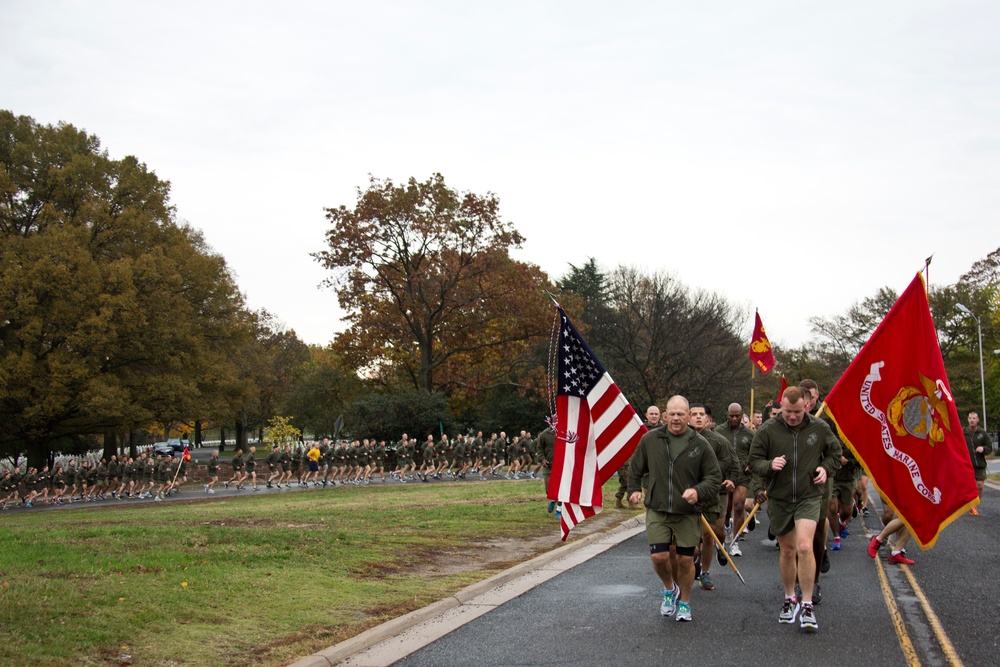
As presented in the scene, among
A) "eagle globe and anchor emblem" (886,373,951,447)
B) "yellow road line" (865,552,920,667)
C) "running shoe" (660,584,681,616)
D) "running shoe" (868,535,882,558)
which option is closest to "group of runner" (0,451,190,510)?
"running shoe" (868,535,882,558)

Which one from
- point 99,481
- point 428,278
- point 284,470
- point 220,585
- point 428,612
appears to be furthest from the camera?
point 428,278

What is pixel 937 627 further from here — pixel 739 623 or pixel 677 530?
pixel 677 530

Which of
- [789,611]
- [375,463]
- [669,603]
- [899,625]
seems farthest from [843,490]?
[375,463]

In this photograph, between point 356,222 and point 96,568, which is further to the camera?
point 356,222

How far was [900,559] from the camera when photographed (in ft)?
38.8

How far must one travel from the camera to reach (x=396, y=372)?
61.8 metres

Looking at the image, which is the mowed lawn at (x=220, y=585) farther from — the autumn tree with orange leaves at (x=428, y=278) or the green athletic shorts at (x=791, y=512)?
the autumn tree with orange leaves at (x=428, y=278)

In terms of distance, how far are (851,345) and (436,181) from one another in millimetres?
44027

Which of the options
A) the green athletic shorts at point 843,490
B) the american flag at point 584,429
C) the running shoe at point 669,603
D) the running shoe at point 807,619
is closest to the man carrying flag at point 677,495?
the running shoe at point 669,603

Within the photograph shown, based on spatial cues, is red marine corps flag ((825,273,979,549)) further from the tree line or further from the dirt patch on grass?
the tree line

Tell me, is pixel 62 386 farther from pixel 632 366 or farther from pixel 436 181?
pixel 632 366

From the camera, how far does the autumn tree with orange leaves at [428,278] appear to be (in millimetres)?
50562

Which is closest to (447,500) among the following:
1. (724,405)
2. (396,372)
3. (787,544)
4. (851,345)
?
(787,544)

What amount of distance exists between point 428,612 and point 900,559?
19.8ft
